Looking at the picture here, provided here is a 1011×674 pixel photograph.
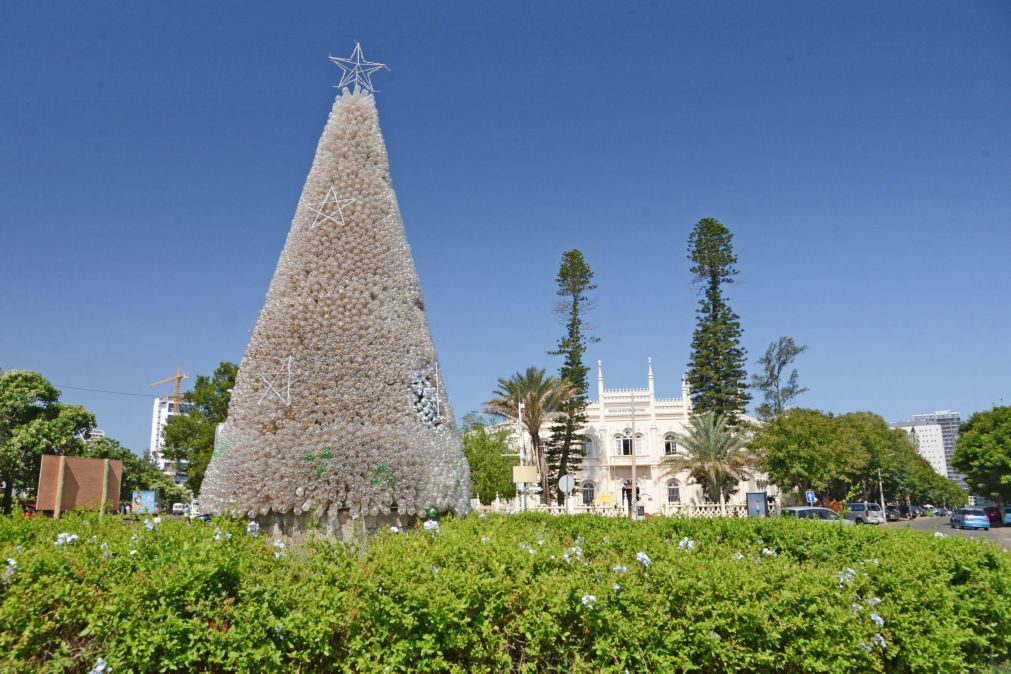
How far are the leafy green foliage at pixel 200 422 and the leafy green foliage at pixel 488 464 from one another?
36.4 ft

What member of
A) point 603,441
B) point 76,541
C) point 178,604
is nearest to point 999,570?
point 178,604

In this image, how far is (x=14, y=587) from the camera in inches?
124

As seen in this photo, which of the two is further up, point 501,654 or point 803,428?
point 803,428

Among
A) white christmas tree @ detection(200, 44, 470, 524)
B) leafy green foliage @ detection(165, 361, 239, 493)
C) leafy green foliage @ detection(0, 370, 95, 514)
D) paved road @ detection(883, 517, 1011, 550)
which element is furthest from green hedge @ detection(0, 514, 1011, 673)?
leafy green foliage @ detection(0, 370, 95, 514)

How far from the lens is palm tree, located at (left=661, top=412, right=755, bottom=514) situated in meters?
35.4

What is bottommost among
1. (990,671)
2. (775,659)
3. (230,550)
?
(990,671)

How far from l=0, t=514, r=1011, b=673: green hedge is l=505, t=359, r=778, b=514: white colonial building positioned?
4152cm

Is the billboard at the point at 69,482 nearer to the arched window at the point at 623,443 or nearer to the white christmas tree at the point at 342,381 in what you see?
the white christmas tree at the point at 342,381

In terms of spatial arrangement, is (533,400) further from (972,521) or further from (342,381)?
(342,381)

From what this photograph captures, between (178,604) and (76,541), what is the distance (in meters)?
0.98

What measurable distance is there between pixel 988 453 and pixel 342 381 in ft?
166

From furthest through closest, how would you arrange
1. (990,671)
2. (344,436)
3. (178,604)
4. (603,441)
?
(603,441) < (344,436) < (990,671) < (178,604)

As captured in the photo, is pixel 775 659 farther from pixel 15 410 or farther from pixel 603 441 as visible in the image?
pixel 603 441

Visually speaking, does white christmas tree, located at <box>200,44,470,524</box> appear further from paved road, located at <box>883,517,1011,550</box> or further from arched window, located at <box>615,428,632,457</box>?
arched window, located at <box>615,428,632,457</box>
